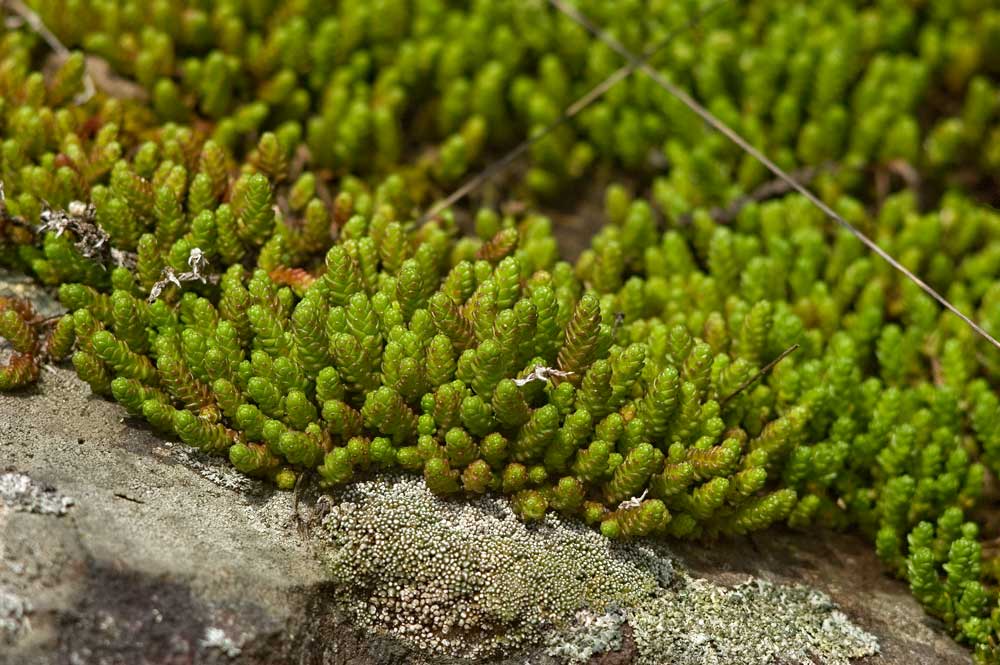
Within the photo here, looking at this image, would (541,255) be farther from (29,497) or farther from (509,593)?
(29,497)

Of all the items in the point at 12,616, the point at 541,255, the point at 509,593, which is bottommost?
the point at 509,593

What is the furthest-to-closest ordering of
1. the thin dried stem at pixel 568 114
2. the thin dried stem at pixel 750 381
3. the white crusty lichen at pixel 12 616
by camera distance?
the thin dried stem at pixel 568 114, the thin dried stem at pixel 750 381, the white crusty lichen at pixel 12 616

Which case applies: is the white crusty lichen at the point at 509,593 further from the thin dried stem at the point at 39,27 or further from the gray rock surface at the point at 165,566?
the thin dried stem at the point at 39,27

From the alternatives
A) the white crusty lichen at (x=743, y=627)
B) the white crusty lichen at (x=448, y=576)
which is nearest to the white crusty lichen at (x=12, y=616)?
the white crusty lichen at (x=448, y=576)

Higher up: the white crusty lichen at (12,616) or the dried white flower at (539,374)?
the dried white flower at (539,374)

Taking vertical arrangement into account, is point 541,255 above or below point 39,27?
below

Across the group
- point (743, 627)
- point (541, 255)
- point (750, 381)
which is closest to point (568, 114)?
point (541, 255)
